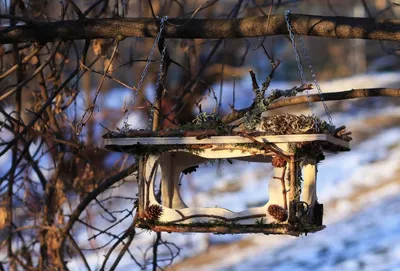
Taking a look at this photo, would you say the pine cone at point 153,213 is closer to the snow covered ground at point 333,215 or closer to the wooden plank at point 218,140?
the wooden plank at point 218,140

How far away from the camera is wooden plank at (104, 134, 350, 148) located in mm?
2941

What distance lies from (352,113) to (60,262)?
12.7 m

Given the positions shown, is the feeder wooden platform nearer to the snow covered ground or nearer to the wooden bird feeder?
the wooden bird feeder

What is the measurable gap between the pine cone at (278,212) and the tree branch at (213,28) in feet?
2.52

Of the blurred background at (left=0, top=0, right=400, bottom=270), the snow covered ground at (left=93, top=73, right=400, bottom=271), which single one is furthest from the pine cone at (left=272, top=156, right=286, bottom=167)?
the snow covered ground at (left=93, top=73, right=400, bottom=271)

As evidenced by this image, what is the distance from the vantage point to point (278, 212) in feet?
10.2

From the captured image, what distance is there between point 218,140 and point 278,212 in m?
0.35

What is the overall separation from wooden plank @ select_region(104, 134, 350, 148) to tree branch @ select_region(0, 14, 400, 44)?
1.59ft

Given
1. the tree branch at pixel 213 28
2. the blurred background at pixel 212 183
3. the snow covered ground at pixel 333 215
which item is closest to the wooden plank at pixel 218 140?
the tree branch at pixel 213 28

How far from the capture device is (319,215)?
3.24 meters

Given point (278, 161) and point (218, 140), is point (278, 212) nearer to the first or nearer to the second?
point (278, 161)

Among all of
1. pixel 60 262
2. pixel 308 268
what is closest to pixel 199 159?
pixel 60 262

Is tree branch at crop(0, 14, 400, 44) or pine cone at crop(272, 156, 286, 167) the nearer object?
pine cone at crop(272, 156, 286, 167)

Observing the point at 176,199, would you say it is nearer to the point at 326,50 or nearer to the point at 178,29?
the point at 178,29
